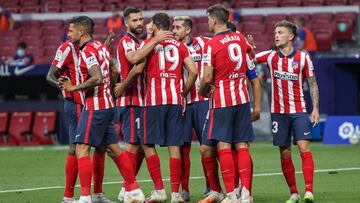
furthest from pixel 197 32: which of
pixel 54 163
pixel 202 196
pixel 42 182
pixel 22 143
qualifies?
pixel 202 196

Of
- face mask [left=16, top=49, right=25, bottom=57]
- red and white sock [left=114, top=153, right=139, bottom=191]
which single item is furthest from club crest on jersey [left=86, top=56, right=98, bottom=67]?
face mask [left=16, top=49, right=25, bottom=57]

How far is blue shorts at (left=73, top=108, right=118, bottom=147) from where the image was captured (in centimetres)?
1200

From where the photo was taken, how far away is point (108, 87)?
1227 centimetres

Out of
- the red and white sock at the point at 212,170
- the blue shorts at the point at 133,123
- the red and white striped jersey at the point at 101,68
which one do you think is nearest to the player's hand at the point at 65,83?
the red and white striped jersey at the point at 101,68

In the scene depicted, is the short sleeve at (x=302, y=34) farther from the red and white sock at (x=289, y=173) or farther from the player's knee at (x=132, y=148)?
the player's knee at (x=132, y=148)

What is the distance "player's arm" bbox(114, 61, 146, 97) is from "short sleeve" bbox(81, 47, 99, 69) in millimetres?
588

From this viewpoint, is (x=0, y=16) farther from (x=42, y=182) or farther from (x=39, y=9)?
(x=42, y=182)

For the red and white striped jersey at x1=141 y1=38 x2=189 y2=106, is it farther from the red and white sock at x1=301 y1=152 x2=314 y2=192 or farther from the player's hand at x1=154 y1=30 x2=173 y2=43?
the red and white sock at x1=301 y1=152 x2=314 y2=192

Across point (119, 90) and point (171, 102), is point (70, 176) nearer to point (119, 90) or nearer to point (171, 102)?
point (119, 90)

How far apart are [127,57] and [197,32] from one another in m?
15.6

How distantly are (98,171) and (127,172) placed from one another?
1.94 feet

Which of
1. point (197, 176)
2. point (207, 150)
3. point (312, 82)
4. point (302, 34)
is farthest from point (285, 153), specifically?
A: point (302, 34)

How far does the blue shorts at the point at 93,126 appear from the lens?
12.0m

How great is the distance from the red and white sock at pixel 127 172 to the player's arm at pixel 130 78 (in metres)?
0.77
